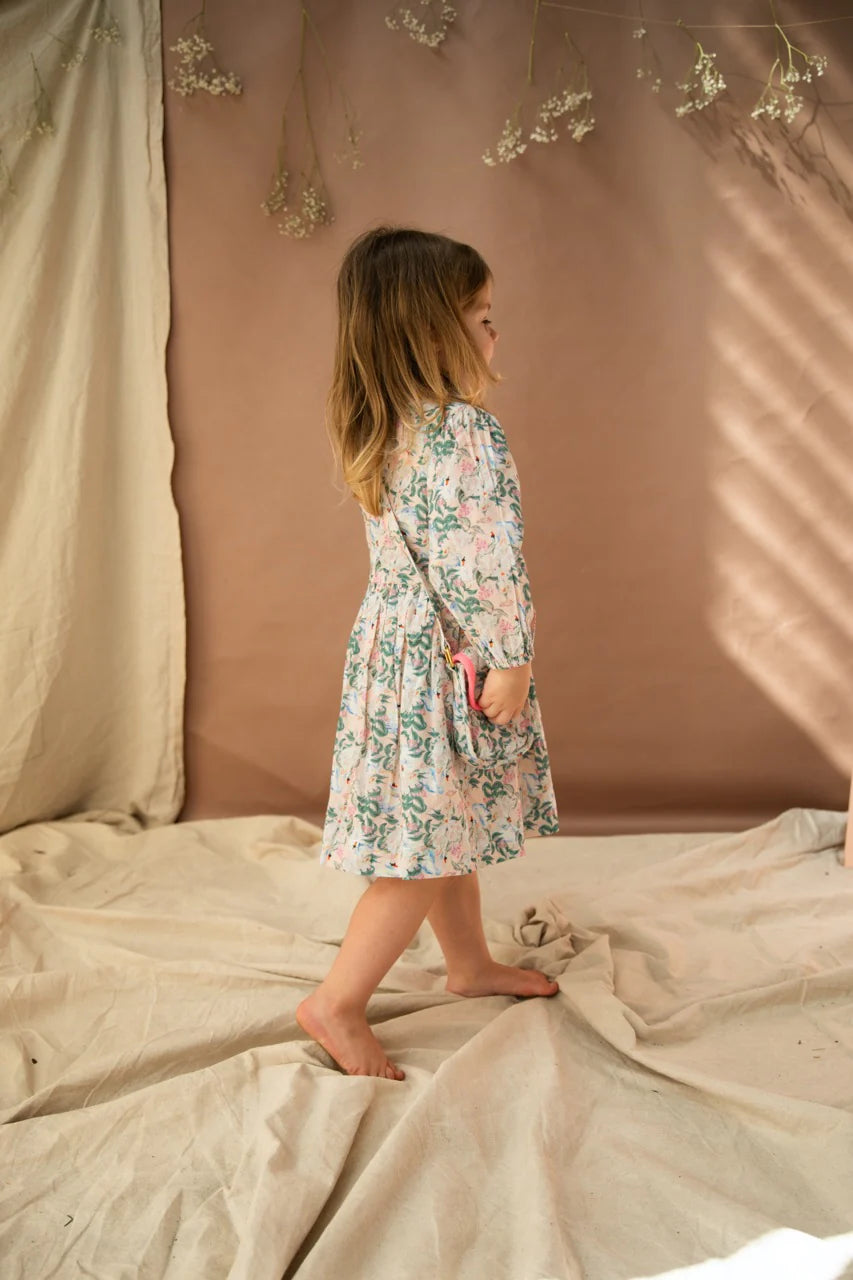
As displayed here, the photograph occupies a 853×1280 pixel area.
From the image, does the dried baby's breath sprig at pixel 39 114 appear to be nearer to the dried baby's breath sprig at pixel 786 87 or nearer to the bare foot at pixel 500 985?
the dried baby's breath sprig at pixel 786 87

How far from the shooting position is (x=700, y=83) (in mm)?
2158

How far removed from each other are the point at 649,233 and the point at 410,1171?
1825mm

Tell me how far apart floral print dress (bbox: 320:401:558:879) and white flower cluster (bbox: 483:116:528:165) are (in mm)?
1034

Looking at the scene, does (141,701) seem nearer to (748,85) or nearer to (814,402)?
(814,402)

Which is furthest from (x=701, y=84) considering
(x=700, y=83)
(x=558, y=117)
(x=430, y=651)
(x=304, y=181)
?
(x=430, y=651)

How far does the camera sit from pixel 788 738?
2.39 meters

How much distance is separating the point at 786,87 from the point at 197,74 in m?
1.19

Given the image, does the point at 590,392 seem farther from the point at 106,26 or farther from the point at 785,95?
the point at 106,26

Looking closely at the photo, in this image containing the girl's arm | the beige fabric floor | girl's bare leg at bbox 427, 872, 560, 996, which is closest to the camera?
the beige fabric floor

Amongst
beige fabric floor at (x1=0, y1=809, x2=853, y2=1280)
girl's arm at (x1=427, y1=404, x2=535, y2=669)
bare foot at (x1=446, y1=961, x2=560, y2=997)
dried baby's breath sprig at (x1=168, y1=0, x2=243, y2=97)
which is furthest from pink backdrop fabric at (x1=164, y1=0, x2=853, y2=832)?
girl's arm at (x1=427, y1=404, x2=535, y2=669)

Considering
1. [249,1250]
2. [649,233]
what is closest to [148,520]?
[649,233]

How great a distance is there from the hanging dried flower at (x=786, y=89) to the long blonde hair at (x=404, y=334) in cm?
105

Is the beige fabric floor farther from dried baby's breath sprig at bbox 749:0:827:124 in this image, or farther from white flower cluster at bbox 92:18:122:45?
white flower cluster at bbox 92:18:122:45

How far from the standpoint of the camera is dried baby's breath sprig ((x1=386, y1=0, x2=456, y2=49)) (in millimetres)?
2166
